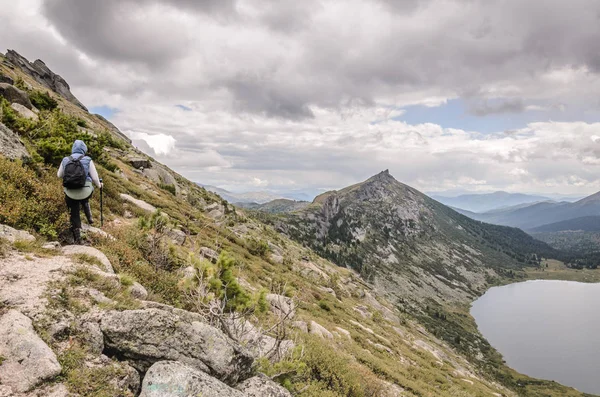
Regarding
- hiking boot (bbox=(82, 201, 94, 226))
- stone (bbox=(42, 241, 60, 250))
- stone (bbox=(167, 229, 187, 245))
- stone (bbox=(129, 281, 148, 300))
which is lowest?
stone (bbox=(129, 281, 148, 300))

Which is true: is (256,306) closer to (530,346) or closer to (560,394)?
(560,394)

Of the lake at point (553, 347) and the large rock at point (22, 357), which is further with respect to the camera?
the lake at point (553, 347)

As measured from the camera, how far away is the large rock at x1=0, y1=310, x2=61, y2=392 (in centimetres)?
591

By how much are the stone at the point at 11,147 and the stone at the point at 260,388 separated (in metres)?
14.4

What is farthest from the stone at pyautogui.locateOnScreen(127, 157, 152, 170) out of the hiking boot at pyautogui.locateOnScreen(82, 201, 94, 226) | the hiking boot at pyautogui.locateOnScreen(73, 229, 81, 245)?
the hiking boot at pyautogui.locateOnScreen(73, 229, 81, 245)

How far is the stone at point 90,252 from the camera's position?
1058 cm

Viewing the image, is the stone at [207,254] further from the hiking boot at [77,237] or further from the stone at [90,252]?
the stone at [90,252]

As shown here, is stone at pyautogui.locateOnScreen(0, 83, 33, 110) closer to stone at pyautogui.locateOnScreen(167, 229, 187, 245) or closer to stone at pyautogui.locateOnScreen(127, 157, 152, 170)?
stone at pyautogui.locateOnScreen(127, 157, 152, 170)

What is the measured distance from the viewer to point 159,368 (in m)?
7.08

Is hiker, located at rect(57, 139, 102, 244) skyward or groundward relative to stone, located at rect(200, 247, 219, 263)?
skyward

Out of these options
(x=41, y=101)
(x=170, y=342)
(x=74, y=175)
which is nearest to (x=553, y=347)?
(x=170, y=342)

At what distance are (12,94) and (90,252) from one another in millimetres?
29158

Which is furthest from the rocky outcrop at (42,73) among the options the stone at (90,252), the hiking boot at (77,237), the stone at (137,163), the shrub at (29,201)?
the stone at (90,252)

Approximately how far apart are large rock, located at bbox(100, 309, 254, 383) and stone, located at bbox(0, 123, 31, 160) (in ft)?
36.9
